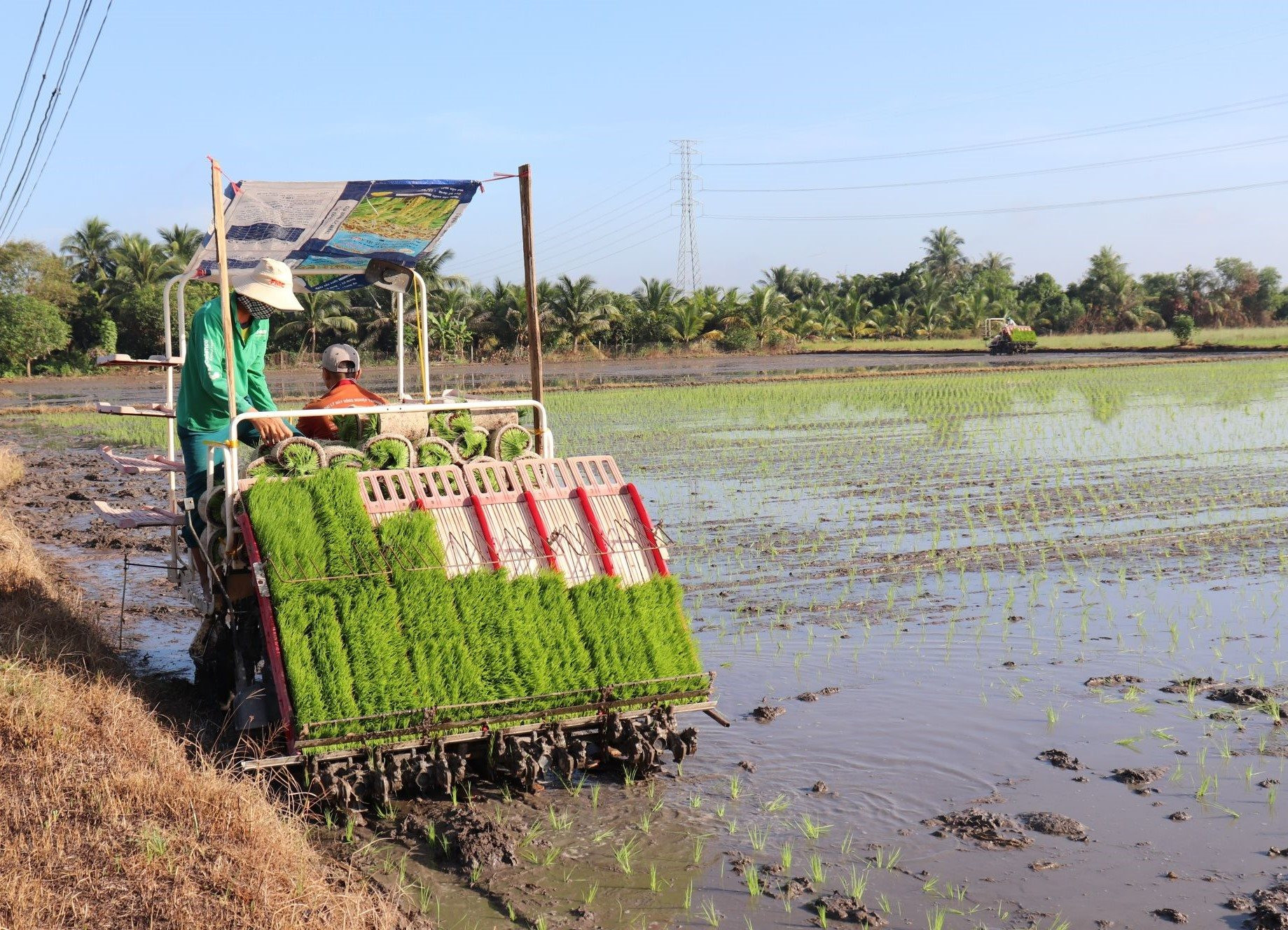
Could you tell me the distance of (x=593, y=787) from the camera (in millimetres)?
5223

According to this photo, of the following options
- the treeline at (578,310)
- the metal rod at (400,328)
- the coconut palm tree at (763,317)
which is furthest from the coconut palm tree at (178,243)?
the metal rod at (400,328)

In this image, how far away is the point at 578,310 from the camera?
163ft

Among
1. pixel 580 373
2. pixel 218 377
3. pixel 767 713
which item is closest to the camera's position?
pixel 218 377

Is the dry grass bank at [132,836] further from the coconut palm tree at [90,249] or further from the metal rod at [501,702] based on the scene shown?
the coconut palm tree at [90,249]

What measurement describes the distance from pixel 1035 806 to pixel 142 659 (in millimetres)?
5147

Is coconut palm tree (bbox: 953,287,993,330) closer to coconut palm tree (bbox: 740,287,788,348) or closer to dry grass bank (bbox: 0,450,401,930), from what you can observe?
coconut palm tree (bbox: 740,287,788,348)

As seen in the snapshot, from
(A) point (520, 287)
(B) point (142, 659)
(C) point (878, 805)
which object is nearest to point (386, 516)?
(C) point (878, 805)

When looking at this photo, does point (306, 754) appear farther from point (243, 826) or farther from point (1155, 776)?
point (1155, 776)

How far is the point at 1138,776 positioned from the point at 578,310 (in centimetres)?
4520

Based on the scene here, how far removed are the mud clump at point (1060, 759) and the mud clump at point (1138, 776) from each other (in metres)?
0.15

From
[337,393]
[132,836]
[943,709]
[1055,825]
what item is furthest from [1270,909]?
[337,393]

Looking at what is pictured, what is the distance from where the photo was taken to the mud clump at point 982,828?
4.62 meters

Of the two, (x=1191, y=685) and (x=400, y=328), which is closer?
(x=1191, y=685)

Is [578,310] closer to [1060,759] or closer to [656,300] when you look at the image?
[656,300]
